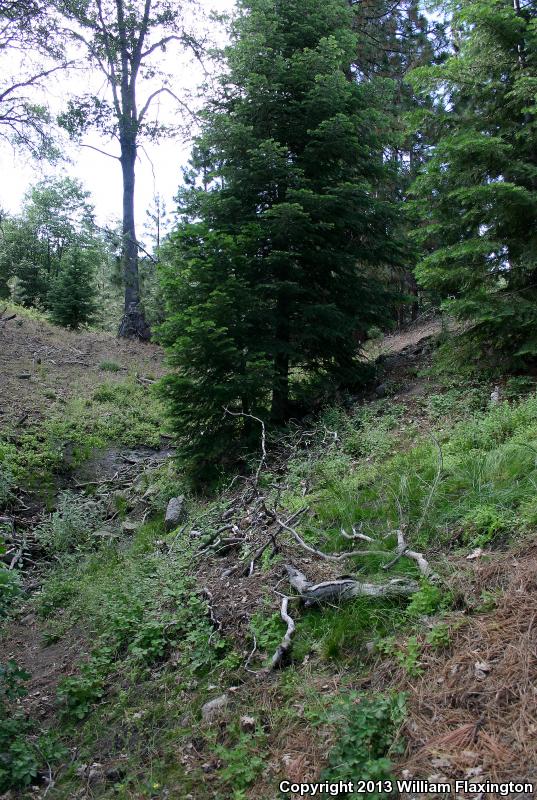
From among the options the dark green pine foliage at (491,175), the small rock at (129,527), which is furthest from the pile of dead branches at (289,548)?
the dark green pine foliage at (491,175)

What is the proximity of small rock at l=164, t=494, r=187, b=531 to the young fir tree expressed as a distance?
0.68 metres

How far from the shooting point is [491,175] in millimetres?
6676

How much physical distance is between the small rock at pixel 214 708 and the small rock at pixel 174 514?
3.42 metres

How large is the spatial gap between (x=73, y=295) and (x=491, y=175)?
47.5 ft

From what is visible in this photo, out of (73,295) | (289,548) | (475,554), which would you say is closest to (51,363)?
(73,295)

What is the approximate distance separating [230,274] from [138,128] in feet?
40.7

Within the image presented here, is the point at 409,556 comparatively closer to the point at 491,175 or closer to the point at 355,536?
the point at 355,536

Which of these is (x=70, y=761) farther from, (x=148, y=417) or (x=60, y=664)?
(x=148, y=417)

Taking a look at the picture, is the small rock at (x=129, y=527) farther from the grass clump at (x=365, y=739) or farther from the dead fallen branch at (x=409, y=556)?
the grass clump at (x=365, y=739)

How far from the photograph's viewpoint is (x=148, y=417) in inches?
416

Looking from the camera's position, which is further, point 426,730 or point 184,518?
point 184,518

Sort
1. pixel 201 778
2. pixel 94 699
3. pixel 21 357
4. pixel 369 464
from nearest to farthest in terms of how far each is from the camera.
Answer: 1. pixel 201 778
2. pixel 94 699
3. pixel 369 464
4. pixel 21 357

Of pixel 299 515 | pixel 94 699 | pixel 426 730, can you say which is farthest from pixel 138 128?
pixel 426 730

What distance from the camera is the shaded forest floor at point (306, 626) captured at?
250cm
